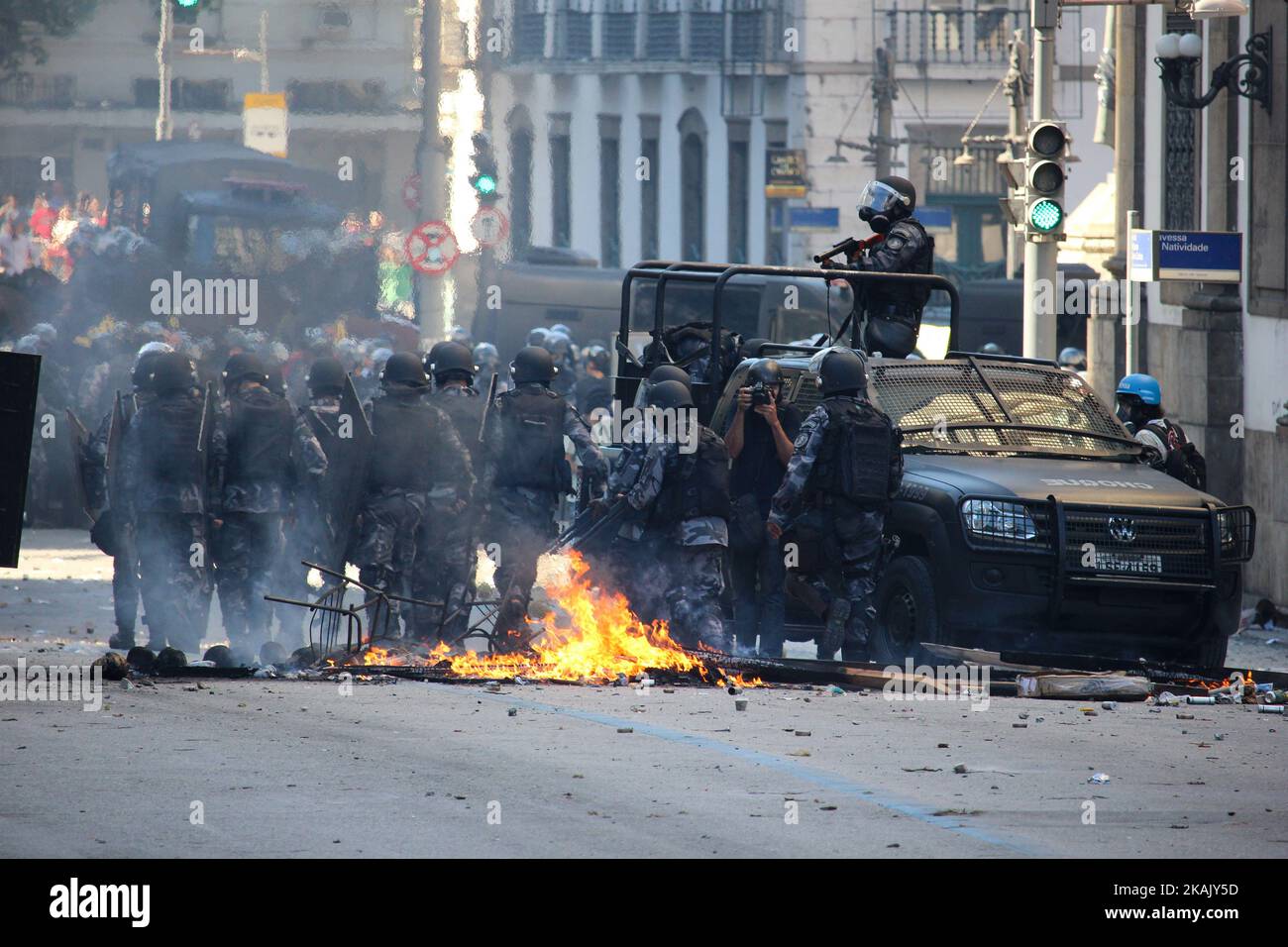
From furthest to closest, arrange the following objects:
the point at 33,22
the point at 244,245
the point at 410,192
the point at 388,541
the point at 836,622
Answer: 1. the point at 33,22
2. the point at 410,192
3. the point at 244,245
4. the point at 388,541
5. the point at 836,622

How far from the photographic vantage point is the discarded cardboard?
1191 centimetres

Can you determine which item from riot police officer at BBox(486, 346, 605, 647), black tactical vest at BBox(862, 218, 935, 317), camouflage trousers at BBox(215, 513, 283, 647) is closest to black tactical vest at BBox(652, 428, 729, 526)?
riot police officer at BBox(486, 346, 605, 647)

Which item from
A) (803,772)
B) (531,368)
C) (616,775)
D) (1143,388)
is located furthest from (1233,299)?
(616,775)

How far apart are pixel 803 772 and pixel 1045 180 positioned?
29.9 feet

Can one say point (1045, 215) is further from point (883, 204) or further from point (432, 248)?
point (432, 248)

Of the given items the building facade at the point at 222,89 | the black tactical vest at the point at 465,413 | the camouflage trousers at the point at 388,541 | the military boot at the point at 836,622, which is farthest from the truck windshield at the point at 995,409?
the building facade at the point at 222,89

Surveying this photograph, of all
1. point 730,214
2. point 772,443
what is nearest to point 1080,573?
point 772,443

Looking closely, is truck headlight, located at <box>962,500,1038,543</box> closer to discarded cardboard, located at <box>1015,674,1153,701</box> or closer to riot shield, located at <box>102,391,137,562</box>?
discarded cardboard, located at <box>1015,674,1153,701</box>

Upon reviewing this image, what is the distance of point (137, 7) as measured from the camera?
47.0 meters

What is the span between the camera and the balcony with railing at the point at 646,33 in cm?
4400

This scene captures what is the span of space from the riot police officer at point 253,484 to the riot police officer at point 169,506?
19 centimetres

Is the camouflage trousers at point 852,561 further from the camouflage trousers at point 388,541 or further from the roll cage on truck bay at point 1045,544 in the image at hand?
the camouflage trousers at point 388,541

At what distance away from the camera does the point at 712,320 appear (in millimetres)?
14938

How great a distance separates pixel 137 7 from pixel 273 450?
112 feet
